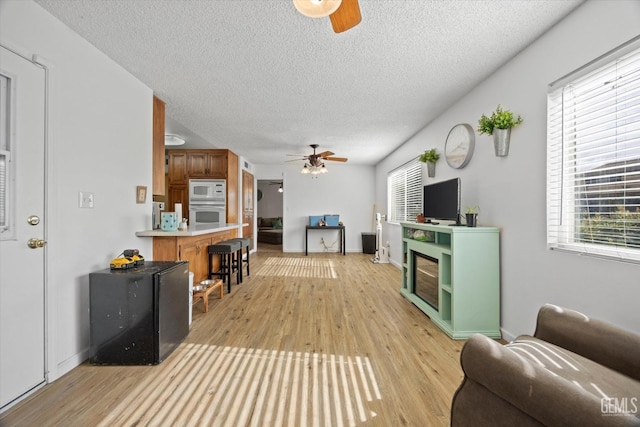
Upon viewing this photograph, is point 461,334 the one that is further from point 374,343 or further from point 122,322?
point 122,322

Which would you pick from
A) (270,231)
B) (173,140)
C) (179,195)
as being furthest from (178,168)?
(270,231)

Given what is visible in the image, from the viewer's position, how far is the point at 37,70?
1649mm

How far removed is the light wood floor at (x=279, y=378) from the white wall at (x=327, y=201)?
431 centimetres

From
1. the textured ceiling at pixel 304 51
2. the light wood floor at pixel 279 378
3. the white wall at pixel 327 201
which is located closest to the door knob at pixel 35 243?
the light wood floor at pixel 279 378

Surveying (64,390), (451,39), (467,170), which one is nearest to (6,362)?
(64,390)

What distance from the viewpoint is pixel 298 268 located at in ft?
17.3

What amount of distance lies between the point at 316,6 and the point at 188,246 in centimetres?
289

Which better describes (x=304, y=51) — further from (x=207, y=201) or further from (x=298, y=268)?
(x=298, y=268)

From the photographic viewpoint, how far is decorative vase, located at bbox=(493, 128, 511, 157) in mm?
2230

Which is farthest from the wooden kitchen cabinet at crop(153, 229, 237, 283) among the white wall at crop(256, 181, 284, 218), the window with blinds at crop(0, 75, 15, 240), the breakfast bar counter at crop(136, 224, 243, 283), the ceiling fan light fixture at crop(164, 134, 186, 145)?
the white wall at crop(256, 181, 284, 218)

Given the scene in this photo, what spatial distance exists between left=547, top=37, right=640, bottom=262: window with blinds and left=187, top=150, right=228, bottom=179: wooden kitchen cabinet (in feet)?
16.1

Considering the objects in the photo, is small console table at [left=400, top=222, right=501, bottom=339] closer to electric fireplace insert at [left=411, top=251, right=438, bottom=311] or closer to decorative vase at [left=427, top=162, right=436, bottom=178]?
electric fireplace insert at [left=411, top=251, right=438, bottom=311]

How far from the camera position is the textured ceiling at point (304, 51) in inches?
66.8

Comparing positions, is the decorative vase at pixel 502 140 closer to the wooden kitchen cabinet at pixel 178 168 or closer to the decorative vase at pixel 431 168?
the decorative vase at pixel 431 168
